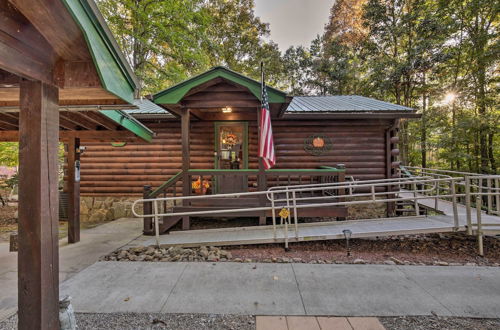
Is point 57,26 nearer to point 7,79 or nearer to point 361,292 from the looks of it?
point 7,79

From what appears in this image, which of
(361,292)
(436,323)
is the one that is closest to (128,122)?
(361,292)

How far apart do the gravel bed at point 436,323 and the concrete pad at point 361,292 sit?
0.09 meters

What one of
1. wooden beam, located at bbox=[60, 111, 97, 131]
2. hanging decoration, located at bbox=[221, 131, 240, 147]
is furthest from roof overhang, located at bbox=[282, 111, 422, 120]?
wooden beam, located at bbox=[60, 111, 97, 131]

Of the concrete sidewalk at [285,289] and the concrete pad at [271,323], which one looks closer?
the concrete pad at [271,323]

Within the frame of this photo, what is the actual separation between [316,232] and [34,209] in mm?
4420

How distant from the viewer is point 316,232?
16.0 ft

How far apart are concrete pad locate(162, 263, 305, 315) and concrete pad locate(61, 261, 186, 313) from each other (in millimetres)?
198

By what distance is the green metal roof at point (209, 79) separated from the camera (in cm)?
528

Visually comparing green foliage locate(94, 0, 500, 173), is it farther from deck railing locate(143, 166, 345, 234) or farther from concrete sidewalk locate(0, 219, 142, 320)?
concrete sidewalk locate(0, 219, 142, 320)

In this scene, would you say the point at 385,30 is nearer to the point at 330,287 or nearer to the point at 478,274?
the point at 478,274

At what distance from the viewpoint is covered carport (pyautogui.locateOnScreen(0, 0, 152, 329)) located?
1.60 meters

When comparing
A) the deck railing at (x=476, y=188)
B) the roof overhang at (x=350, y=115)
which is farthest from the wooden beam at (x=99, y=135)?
the deck railing at (x=476, y=188)

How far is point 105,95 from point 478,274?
544 cm

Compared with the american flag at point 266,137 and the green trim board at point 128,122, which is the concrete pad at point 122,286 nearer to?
the american flag at point 266,137
